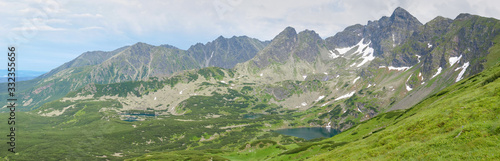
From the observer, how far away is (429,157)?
3050 cm

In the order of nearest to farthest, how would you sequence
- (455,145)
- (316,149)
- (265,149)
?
(455,145) → (316,149) → (265,149)

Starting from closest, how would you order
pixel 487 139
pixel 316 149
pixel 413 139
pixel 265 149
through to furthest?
pixel 487 139, pixel 413 139, pixel 316 149, pixel 265 149

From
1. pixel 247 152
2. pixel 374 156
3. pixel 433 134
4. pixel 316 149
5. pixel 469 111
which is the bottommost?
pixel 247 152

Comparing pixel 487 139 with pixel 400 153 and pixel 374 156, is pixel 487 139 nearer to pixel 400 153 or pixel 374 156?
pixel 400 153

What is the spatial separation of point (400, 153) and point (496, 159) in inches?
455

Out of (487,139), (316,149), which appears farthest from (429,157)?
(316,149)

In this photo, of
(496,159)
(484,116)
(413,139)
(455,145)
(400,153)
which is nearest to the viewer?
(496,159)

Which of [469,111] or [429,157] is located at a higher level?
[469,111]

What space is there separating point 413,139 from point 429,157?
38.8ft

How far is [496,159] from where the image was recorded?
2445 cm

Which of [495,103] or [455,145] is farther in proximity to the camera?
[495,103]

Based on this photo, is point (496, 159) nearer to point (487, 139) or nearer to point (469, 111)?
point (487, 139)

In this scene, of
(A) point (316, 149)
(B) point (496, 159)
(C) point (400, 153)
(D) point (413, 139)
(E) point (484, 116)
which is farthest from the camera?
(A) point (316, 149)

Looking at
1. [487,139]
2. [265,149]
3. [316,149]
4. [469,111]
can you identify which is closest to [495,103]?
[469,111]
